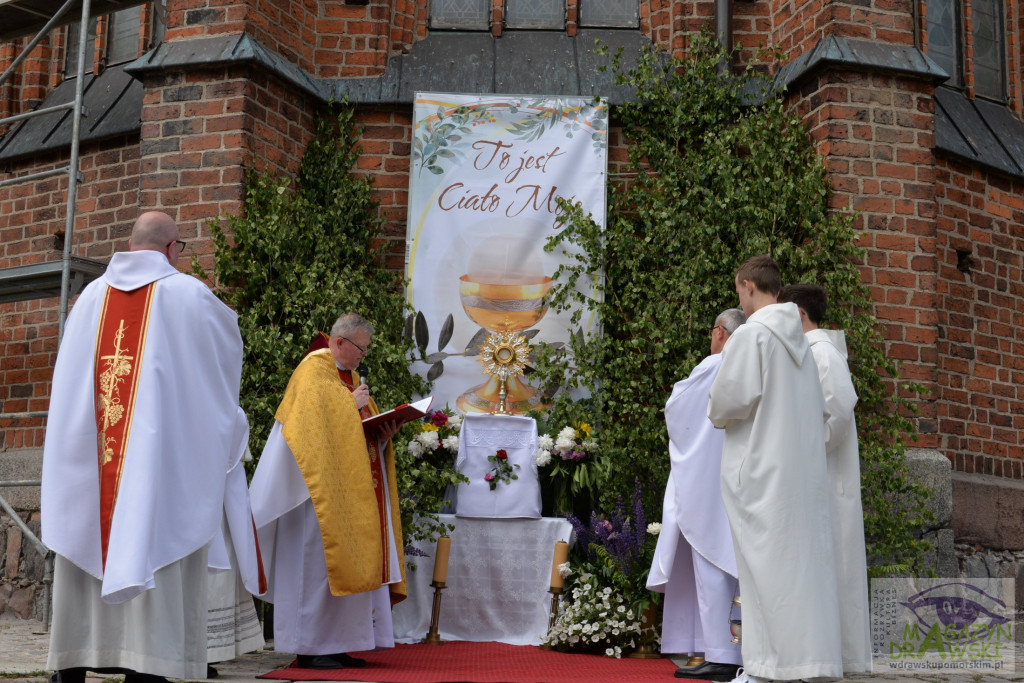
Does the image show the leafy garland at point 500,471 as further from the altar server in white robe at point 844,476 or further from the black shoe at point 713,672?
the altar server in white robe at point 844,476

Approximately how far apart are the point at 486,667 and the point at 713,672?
114 cm

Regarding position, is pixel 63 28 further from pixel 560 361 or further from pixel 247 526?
pixel 247 526

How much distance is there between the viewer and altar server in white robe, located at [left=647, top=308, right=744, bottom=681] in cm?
591

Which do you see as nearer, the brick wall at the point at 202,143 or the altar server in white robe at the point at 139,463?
the altar server in white robe at the point at 139,463

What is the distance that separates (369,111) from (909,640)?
5.32 m

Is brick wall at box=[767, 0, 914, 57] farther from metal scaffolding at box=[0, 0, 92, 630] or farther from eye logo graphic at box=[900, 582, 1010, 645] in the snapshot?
metal scaffolding at box=[0, 0, 92, 630]

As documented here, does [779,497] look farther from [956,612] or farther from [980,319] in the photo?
[980,319]

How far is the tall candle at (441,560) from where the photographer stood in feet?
22.9

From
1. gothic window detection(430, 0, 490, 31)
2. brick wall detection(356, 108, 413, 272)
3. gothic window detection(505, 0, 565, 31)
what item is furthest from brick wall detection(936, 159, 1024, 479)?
brick wall detection(356, 108, 413, 272)

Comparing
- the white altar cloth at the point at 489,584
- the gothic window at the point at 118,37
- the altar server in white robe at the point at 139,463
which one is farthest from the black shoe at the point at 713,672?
the gothic window at the point at 118,37

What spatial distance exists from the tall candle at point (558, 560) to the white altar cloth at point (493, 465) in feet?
0.93

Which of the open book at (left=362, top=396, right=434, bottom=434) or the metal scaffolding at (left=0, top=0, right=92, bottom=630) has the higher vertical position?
the metal scaffolding at (left=0, top=0, right=92, bottom=630)

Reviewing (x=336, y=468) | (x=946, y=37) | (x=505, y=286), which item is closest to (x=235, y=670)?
(x=336, y=468)

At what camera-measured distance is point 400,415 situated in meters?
6.13
